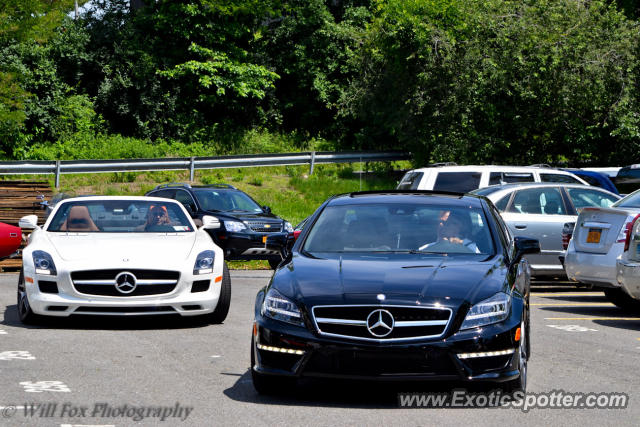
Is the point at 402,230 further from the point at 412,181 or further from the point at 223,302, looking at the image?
the point at 412,181

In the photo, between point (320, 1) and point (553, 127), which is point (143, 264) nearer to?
point (553, 127)

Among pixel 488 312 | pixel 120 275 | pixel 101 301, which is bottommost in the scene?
pixel 101 301

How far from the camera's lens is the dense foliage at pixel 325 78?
A: 3070 cm

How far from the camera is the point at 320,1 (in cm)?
4338

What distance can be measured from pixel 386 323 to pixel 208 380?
180cm

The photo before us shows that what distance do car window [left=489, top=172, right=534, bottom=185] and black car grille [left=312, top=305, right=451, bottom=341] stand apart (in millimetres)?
12157

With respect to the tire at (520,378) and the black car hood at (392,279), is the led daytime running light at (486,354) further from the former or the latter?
the black car hood at (392,279)

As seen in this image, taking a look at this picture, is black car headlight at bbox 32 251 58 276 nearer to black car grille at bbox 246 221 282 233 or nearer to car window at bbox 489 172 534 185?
car window at bbox 489 172 534 185

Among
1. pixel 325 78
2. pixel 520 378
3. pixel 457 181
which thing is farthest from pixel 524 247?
pixel 325 78

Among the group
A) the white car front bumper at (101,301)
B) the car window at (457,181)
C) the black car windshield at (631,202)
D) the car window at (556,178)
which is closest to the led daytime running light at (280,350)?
the white car front bumper at (101,301)

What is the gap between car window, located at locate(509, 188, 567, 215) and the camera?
16859 mm

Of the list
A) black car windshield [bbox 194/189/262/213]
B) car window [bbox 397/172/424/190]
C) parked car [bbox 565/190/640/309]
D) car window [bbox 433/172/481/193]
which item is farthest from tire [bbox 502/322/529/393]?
black car windshield [bbox 194/189/262/213]

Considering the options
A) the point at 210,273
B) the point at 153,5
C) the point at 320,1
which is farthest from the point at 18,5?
the point at 210,273

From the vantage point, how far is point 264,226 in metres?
21.6
